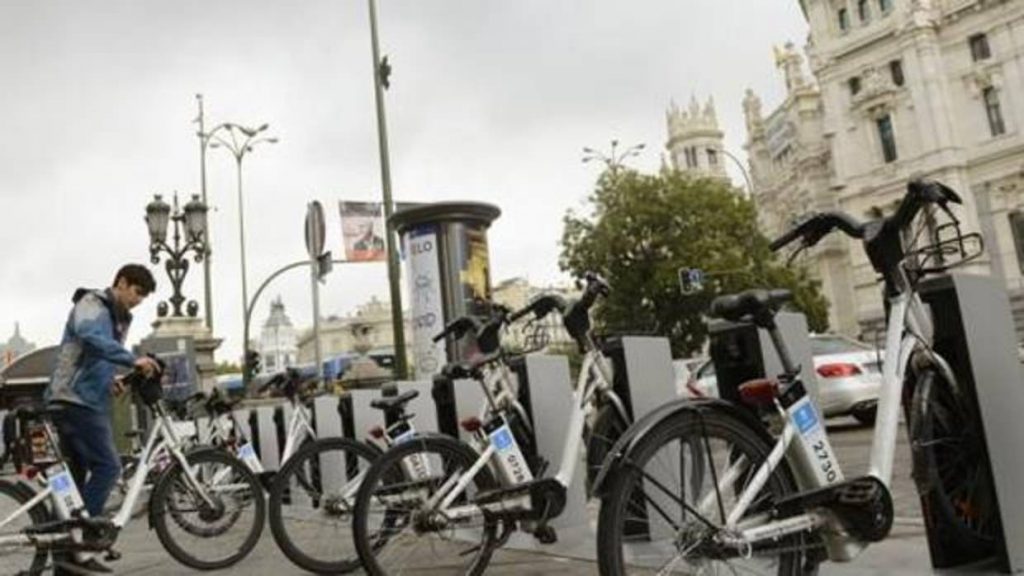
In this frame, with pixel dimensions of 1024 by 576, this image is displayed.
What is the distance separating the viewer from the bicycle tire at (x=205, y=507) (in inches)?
239

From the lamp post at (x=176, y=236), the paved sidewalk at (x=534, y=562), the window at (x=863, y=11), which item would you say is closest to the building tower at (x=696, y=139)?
the window at (x=863, y=11)

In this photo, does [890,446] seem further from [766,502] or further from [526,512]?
[526,512]

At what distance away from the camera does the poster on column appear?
40.9ft

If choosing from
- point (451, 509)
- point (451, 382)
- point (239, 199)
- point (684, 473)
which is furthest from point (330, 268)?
point (239, 199)

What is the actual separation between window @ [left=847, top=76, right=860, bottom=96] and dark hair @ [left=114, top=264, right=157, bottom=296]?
54070 millimetres

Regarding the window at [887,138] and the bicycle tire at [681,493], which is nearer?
the bicycle tire at [681,493]

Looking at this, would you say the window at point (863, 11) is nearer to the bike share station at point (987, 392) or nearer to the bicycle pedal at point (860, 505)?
the bike share station at point (987, 392)

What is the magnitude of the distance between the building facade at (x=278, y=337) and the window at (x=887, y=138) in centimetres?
10665

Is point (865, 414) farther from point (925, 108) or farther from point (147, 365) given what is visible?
point (925, 108)

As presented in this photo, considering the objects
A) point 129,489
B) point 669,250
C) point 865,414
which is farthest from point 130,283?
point 669,250

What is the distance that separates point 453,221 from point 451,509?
26.7 ft

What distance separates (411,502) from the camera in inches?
185

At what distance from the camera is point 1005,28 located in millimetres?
47875

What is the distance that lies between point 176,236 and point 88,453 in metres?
15.6
